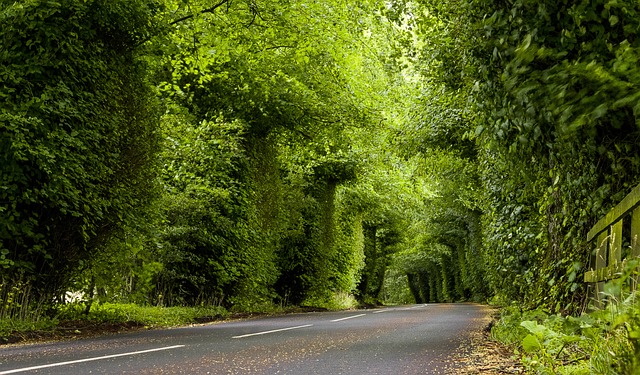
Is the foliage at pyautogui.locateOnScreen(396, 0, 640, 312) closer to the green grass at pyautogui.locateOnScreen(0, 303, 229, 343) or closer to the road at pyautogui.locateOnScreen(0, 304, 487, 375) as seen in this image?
the road at pyautogui.locateOnScreen(0, 304, 487, 375)

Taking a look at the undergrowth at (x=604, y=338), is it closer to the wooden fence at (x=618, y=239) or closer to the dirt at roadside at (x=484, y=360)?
the wooden fence at (x=618, y=239)

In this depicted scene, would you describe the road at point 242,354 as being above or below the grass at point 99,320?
above

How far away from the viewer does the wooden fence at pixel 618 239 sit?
4164 millimetres

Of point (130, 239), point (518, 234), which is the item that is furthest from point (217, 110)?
point (518, 234)

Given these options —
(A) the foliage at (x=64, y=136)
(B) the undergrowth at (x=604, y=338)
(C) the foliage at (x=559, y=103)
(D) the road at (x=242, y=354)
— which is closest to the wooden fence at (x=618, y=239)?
(B) the undergrowth at (x=604, y=338)

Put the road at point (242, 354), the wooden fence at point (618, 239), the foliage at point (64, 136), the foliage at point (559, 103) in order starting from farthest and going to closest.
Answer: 1. the foliage at point (64, 136)
2. the road at point (242, 354)
3. the wooden fence at point (618, 239)
4. the foliage at point (559, 103)

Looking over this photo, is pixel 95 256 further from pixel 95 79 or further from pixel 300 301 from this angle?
pixel 300 301

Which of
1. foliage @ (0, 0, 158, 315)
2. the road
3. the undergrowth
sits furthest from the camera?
foliage @ (0, 0, 158, 315)

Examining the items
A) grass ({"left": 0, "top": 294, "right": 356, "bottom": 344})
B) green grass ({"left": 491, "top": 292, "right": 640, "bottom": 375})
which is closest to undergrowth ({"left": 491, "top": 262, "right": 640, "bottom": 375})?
green grass ({"left": 491, "top": 292, "right": 640, "bottom": 375})

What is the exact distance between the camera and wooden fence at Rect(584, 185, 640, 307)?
13.7ft

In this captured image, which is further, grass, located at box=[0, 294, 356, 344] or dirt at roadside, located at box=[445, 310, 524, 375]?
grass, located at box=[0, 294, 356, 344]

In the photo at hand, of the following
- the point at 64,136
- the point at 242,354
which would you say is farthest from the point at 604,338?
the point at 64,136

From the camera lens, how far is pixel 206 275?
18.6 meters

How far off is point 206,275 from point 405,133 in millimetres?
7867
